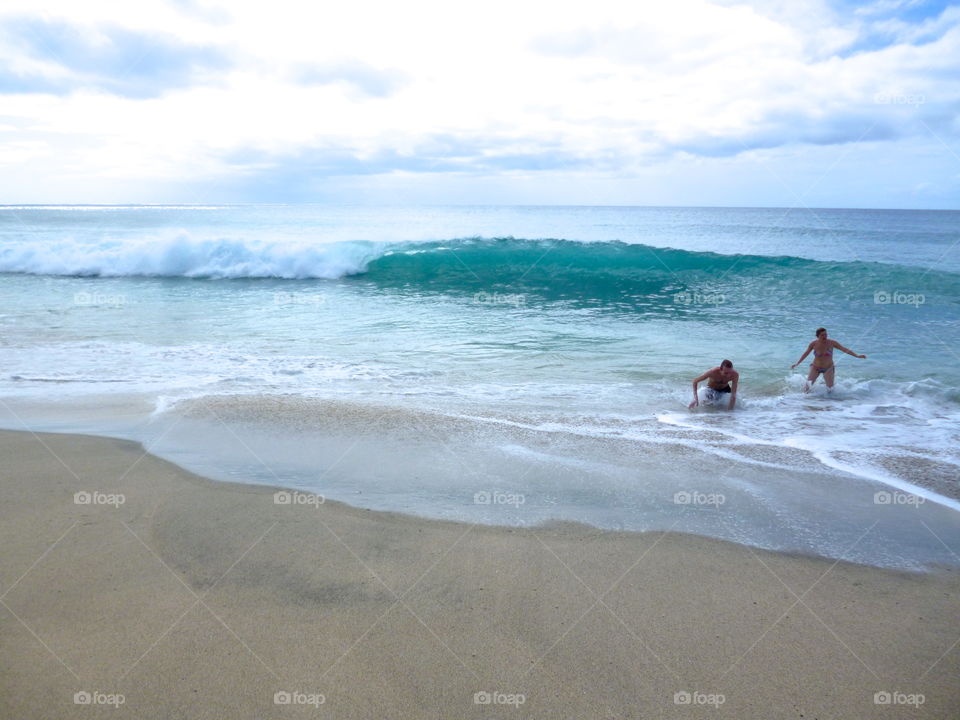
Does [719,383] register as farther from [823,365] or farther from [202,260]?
[202,260]

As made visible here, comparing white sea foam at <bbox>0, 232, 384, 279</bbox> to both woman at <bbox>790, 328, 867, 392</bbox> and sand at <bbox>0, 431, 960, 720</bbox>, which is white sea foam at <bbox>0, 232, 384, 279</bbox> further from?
sand at <bbox>0, 431, 960, 720</bbox>

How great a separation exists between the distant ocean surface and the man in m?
0.37

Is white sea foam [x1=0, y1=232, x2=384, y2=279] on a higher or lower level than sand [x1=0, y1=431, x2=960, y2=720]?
higher

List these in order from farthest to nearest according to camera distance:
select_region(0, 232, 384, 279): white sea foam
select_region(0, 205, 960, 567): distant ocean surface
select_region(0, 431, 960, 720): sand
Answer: select_region(0, 232, 384, 279): white sea foam → select_region(0, 205, 960, 567): distant ocean surface → select_region(0, 431, 960, 720): sand

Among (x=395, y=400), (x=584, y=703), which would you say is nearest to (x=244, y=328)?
(x=395, y=400)

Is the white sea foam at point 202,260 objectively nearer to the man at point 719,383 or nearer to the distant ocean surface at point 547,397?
the distant ocean surface at point 547,397

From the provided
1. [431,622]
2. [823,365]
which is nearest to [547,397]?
[823,365]

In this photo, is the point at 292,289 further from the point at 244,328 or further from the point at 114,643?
the point at 114,643

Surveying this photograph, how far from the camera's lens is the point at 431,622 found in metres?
3.66

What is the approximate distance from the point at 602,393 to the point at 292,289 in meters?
16.0

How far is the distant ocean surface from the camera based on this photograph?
546 centimetres

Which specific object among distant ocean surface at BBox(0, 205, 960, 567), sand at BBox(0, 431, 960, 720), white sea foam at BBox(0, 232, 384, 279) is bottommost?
sand at BBox(0, 431, 960, 720)

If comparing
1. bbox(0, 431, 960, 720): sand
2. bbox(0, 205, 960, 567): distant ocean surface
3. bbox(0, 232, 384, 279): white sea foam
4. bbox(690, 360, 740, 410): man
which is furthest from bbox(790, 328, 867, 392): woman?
bbox(0, 232, 384, 279): white sea foam

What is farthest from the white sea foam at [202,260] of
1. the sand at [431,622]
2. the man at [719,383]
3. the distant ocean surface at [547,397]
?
the sand at [431,622]
